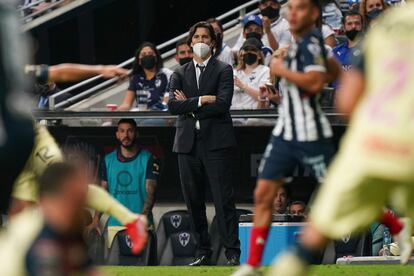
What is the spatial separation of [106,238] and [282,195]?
2151 mm

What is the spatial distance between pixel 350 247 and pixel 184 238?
2.04 meters

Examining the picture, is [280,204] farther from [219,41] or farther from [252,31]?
[252,31]

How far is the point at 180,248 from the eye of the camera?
16.4 metres

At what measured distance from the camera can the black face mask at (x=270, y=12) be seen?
18141 mm

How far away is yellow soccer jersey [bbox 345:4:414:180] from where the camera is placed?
25.7 feet

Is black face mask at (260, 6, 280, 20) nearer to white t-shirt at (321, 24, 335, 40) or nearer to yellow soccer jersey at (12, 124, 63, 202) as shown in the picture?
Answer: white t-shirt at (321, 24, 335, 40)

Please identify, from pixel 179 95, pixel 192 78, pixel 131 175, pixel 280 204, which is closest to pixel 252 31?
pixel 131 175

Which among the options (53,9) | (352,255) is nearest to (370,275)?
(352,255)

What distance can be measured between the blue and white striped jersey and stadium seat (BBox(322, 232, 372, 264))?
4.73m

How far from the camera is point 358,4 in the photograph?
18.0 meters

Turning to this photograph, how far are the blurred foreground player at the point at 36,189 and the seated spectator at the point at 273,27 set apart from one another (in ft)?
22.2

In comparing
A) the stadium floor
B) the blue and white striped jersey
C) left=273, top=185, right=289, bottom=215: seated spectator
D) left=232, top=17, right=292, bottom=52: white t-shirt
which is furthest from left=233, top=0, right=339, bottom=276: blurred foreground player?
left=232, top=17, right=292, bottom=52: white t-shirt

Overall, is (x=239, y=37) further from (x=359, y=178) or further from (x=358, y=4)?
(x=359, y=178)

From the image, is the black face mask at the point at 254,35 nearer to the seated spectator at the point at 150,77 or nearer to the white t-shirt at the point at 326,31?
the white t-shirt at the point at 326,31
